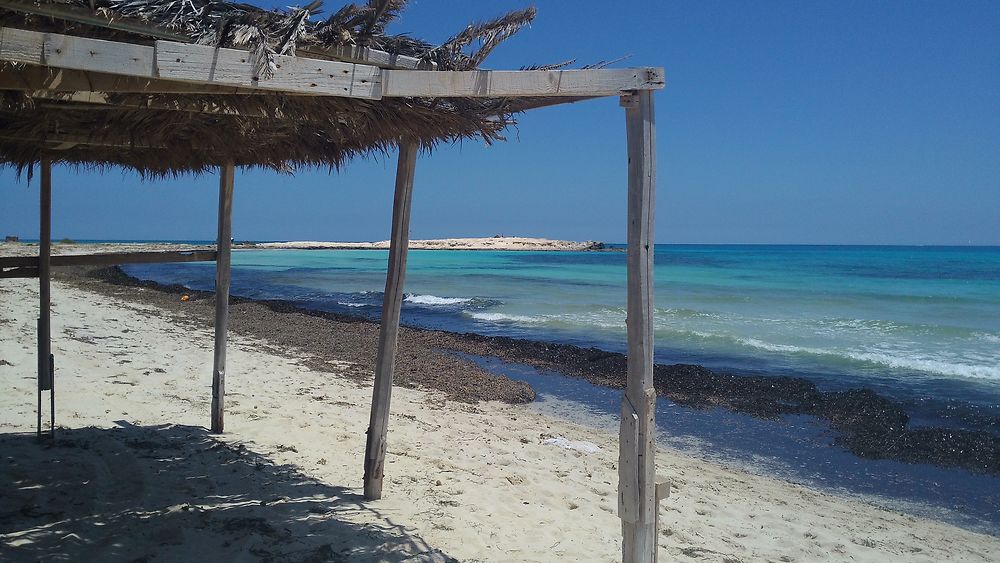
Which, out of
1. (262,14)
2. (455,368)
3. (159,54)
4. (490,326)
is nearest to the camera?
(159,54)

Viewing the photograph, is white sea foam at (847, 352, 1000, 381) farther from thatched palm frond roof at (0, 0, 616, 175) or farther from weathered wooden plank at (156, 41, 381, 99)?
weathered wooden plank at (156, 41, 381, 99)

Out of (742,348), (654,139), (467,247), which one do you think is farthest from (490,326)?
(467,247)

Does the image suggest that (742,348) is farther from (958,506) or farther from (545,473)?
(545,473)

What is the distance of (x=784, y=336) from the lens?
13320 millimetres

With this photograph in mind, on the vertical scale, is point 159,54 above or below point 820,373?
above

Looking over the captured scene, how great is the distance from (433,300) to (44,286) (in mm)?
15825

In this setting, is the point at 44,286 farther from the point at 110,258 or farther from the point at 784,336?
the point at 784,336

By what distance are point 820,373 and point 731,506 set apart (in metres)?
6.18

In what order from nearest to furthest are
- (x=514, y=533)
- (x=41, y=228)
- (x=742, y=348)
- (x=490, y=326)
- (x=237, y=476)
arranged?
(x=514, y=533) → (x=237, y=476) → (x=41, y=228) → (x=742, y=348) → (x=490, y=326)

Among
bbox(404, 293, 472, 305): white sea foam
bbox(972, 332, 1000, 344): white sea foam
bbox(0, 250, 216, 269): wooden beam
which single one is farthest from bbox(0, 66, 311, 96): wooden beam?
bbox(404, 293, 472, 305): white sea foam

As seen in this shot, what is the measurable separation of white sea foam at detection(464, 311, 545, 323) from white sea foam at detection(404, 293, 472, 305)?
2780 millimetres

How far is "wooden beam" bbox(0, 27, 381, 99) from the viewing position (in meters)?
1.87

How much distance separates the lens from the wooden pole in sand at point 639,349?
2410 millimetres

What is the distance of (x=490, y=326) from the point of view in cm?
1434
